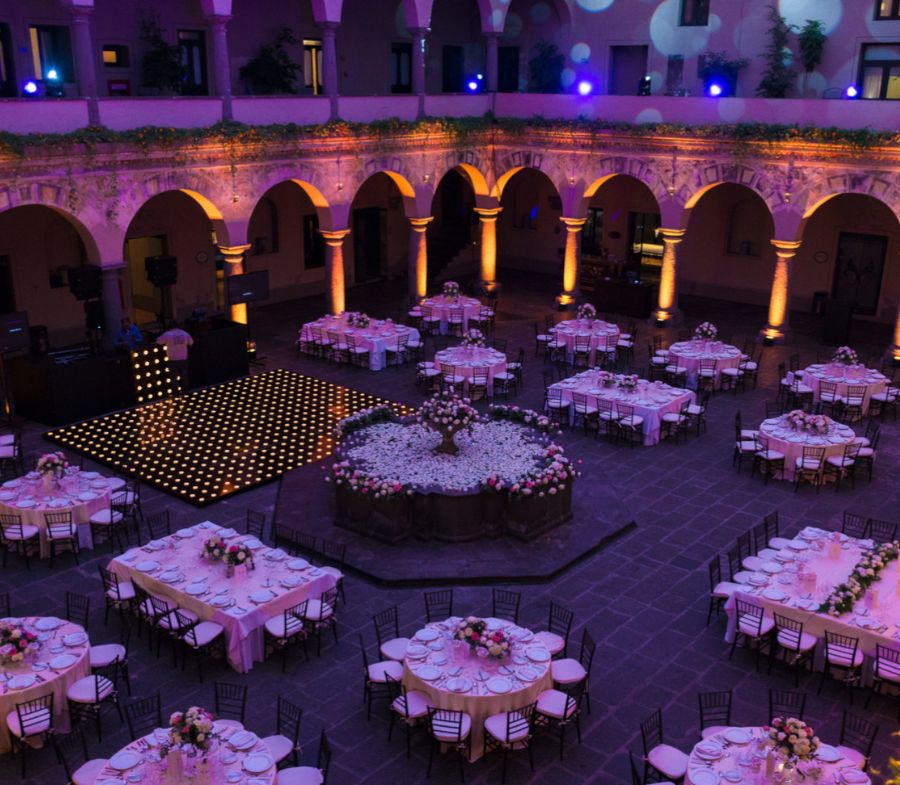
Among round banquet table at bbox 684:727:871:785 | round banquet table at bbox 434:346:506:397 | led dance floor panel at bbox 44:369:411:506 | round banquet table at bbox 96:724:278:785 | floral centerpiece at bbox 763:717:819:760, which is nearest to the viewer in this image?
floral centerpiece at bbox 763:717:819:760

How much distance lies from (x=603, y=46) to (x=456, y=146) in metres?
5.56

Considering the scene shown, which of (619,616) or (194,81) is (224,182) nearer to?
(194,81)

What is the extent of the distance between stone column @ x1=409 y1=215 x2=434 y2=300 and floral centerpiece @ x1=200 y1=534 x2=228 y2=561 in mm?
14946

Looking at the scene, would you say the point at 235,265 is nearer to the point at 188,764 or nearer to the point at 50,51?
the point at 50,51

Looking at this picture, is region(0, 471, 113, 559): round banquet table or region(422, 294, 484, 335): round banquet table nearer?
region(0, 471, 113, 559): round banquet table

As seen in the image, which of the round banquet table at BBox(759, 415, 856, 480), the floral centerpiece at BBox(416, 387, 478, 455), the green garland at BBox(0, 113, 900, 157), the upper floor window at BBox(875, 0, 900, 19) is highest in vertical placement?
the upper floor window at BBox(875, 0, 900, 19)

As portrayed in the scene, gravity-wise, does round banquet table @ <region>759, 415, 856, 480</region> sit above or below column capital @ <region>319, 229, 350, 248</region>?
below

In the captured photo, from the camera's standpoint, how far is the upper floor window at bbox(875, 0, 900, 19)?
22859mm

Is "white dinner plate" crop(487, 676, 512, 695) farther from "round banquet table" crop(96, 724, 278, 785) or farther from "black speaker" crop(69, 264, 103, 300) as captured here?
"black speaker" crop(69, 264, 103, 300)

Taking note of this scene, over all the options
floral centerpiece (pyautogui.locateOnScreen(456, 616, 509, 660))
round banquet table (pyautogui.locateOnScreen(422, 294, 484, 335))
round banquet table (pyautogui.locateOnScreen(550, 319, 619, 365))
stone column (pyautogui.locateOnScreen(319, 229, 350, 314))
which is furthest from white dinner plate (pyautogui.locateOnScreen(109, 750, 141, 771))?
round banquet table (pyautogui.locateOnScreen(422, 294, 484, 335))

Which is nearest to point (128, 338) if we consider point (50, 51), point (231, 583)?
point (50, 51)

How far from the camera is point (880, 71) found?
23391 millimetres

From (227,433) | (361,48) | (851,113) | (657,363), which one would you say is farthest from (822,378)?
(361,48)

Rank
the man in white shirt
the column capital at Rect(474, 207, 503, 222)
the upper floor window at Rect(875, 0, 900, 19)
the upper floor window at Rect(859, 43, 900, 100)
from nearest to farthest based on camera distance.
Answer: the man in white shirt < the upper floor window at Rect(875, 0, 900, 19) < the upper floor window at Rect(859, 43, 900, 100) < the column capital at Rect(474, 207, 503, 222)
